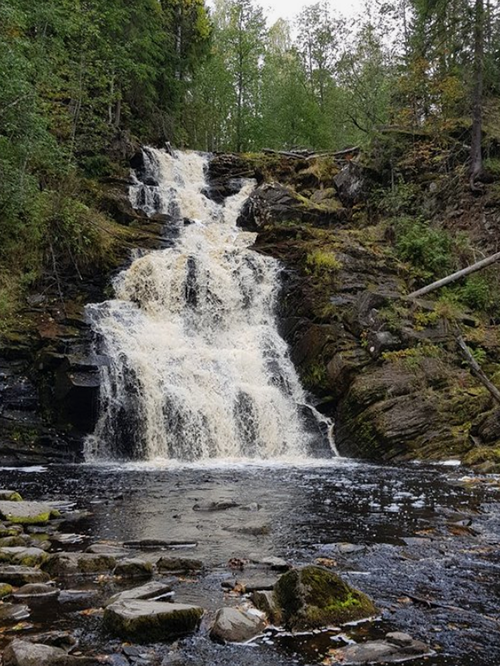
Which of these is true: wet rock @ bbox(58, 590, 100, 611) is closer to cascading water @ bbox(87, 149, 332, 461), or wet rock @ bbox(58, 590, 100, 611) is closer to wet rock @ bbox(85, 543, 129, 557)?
wet rock @ bbox(85, 543, 129, 557)

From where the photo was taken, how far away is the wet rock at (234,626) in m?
4.55

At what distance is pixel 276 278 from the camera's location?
22.3m

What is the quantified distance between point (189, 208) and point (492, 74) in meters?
15.7

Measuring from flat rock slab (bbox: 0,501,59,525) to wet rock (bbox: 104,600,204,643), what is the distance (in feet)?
13.0

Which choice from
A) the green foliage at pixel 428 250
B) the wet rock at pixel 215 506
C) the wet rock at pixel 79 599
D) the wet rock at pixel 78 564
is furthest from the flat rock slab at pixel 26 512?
the green foliage at pixel 428 250

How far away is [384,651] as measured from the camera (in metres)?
4.25

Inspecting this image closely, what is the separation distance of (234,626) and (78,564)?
7.44ft

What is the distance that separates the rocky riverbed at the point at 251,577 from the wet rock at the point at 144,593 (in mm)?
18

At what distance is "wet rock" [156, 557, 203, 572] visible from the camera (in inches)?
246

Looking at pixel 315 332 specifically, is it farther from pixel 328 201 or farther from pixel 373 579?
pixel 373 579

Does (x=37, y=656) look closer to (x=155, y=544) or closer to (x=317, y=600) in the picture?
(x=317, y=600)

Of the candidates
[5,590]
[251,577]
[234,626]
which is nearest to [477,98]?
[251,577]

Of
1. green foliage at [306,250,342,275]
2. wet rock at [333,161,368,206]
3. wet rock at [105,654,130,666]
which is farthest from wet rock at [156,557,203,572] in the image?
wet rock at [333,161,368,206]

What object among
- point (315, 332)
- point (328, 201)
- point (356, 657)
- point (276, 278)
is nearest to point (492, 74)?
point (328, 201)
